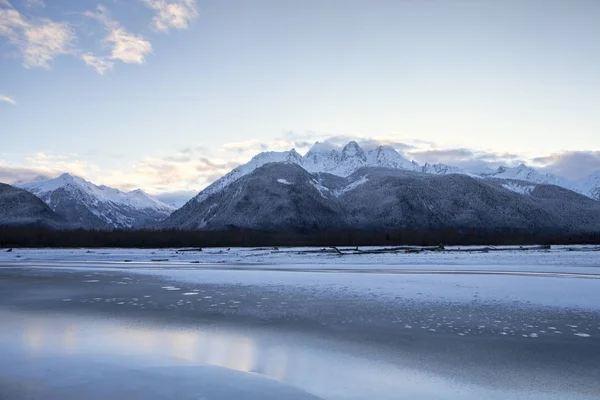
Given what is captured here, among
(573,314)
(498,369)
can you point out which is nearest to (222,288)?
(573,314)

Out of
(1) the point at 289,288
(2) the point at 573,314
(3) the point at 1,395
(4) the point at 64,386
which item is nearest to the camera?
(3) the point at 1,395

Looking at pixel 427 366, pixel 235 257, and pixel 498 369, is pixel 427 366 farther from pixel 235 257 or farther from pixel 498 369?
pixel 235 257

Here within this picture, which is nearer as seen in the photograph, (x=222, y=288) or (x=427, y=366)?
(x=427, y=366)

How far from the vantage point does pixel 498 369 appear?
9312 mm

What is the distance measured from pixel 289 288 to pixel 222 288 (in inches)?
125

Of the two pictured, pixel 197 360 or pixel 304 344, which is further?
pixel 304 344

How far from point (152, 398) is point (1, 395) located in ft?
7.66

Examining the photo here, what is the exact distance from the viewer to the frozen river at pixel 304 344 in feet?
27.2

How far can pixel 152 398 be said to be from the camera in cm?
773

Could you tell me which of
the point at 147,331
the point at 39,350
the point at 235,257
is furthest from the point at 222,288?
the point at 235,257

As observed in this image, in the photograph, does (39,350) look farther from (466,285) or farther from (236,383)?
(466,285)

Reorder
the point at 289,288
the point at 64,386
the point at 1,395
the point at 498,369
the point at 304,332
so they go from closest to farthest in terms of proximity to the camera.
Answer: the point at 1,395 < the point at 64,386 < the point at 498,369 < the point at 304,332 < the point at 289,288

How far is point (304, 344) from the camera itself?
11.5m

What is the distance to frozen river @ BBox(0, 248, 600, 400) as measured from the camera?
326 inches
